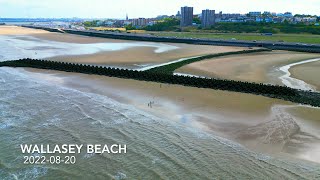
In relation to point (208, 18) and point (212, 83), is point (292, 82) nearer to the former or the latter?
point (212, 83)

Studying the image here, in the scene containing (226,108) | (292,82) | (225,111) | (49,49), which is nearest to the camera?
(225,111)

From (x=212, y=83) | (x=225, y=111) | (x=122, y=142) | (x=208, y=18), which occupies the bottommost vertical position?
(x=122, y=142)

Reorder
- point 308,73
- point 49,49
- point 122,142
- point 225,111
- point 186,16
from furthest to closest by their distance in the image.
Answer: point 186,16
point 49,49
point 308,73
point 225,111
point 122,142

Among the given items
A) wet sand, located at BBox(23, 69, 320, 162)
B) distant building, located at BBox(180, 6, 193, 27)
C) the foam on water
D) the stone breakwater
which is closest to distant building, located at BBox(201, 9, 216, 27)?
distant building, located at BBox(180, 6, 193, 27)

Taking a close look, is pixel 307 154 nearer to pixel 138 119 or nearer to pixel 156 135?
pixel 156 135

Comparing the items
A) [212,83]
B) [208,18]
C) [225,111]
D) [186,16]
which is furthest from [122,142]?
[186,16]

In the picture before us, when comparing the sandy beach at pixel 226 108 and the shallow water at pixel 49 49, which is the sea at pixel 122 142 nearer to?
the sandy beach at pixel 226 108
